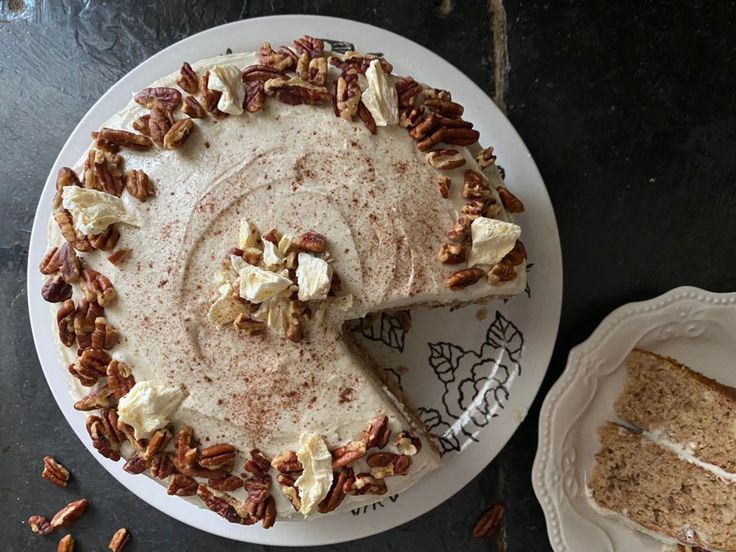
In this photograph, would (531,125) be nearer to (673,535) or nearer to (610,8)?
(610,8)

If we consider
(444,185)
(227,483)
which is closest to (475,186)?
(444,185)

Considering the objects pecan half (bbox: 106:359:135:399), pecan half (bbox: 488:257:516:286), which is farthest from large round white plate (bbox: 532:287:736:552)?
pecan half (bbox: 106:359:135:399)

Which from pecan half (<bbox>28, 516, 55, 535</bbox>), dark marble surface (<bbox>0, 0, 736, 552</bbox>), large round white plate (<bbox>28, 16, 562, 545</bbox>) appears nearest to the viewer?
large round white plate (<bbox>28, 16, 562, 545</bbox>)

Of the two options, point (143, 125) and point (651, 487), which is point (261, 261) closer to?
point (143, 125)

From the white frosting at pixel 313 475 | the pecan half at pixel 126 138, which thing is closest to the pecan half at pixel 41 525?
the white frosting at pixel 313 475

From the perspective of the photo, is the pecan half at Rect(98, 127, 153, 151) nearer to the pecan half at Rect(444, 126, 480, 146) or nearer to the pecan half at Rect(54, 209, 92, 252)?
the pecan half at Rect(54, 209, 92, 252)

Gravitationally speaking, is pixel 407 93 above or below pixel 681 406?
above
